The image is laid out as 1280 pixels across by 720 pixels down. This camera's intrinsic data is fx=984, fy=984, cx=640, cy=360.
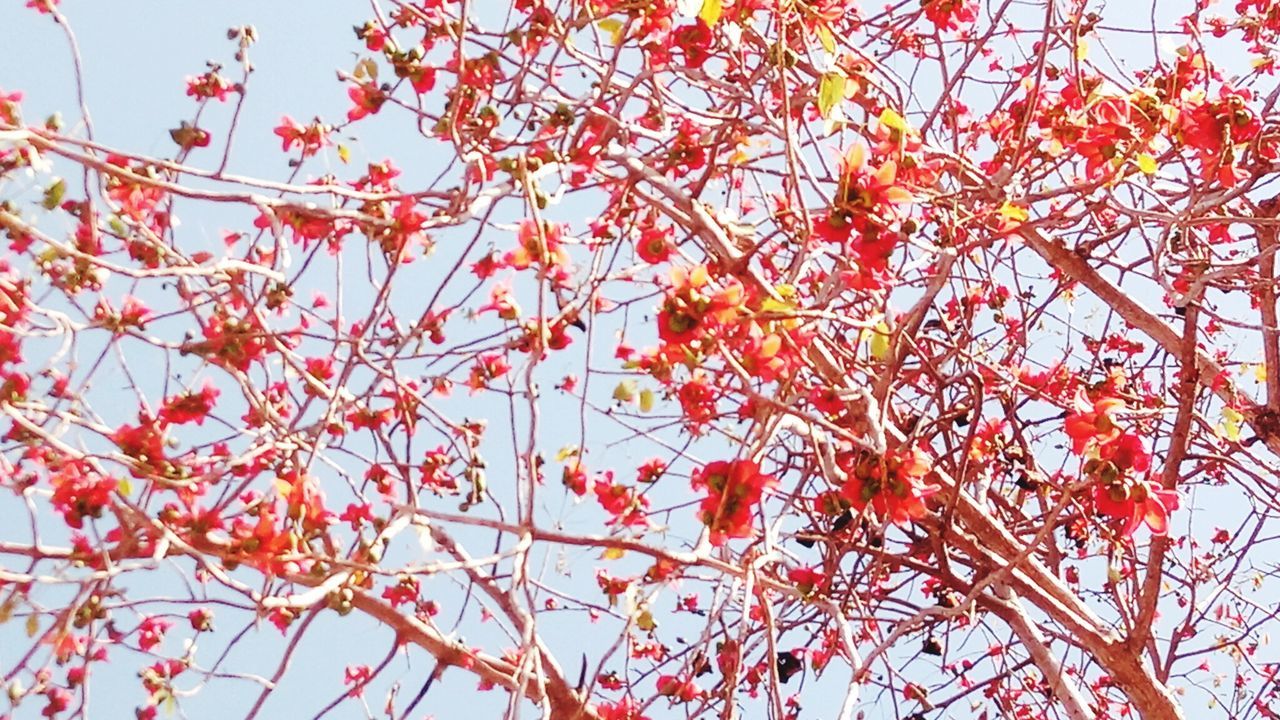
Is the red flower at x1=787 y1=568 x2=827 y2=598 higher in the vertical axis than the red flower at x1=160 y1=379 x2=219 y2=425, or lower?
lower

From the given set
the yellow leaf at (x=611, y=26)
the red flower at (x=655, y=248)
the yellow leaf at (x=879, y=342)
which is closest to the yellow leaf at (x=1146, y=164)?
→ the yellow leaf at (x=879, y=342)

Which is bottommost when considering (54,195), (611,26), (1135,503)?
(1135,503)

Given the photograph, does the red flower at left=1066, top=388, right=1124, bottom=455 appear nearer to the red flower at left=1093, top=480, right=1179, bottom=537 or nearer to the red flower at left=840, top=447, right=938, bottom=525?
the red flower at left=1093, top=480, right=1179, bottom=537

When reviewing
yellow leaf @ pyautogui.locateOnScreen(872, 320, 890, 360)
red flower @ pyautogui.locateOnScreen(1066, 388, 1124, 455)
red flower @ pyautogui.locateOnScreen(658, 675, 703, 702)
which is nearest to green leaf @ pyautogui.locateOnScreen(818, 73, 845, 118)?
yellow leaf @ pyautogui.locateOnScreen(872, 320, 890, 360)

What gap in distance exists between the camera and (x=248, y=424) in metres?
2.05

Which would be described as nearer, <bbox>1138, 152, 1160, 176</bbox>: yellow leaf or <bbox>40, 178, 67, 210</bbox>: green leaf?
<bbox>40, 178, 67, 210</bbox>: green leaf

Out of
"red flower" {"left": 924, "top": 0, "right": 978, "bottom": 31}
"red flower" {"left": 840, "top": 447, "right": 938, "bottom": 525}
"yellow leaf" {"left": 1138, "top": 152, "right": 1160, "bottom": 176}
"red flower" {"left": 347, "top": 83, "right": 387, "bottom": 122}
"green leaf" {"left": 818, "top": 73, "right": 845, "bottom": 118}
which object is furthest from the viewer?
"red flower" {"left": 924, "top": 0, "right": 978, "bottom": 31}

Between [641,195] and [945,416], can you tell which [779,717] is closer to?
[945,416]

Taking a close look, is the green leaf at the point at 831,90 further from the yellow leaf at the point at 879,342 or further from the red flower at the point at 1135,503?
the red flower at the point at 1135,503

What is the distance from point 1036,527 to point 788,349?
1480 millimetres

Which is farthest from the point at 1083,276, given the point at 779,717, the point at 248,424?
the point at 248,424

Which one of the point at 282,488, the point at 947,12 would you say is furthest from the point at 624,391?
the point at 947,12

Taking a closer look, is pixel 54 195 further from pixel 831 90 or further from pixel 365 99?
pixel 831 90

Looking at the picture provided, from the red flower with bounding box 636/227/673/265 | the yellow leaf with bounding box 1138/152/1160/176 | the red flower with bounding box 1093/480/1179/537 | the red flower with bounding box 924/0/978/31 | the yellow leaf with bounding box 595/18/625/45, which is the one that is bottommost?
the red flower with bounding box 1093/480/1179/537
